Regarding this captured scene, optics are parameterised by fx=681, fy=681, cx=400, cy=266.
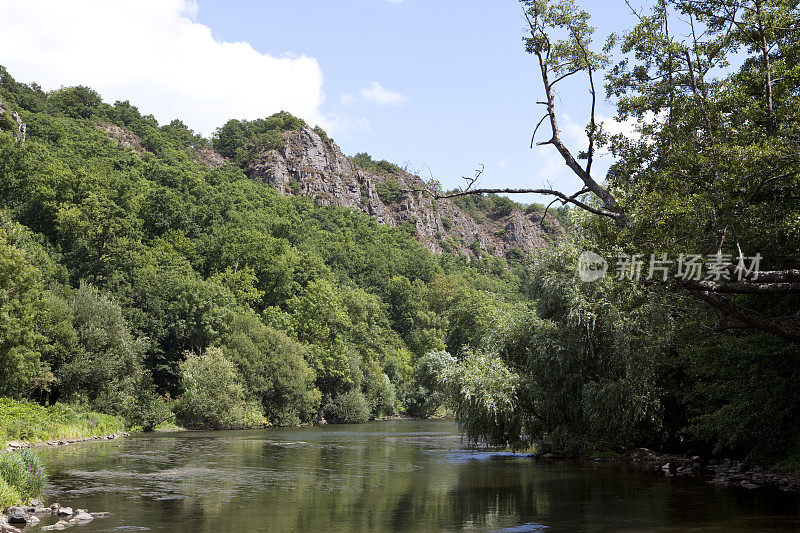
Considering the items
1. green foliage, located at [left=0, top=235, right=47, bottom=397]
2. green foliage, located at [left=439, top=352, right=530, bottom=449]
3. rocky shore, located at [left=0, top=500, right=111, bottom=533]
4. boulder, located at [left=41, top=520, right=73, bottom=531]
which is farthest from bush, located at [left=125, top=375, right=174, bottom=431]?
boulder, located at [left=41, top=520, right=73, bottom=531]

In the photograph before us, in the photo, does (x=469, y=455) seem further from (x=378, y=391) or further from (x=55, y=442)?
(x=378, y=391)

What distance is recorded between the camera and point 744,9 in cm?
1898

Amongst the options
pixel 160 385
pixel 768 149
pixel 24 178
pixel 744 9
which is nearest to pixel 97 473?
pixel 768 149

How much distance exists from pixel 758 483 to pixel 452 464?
45.5ft

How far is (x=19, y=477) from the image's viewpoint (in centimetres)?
1925

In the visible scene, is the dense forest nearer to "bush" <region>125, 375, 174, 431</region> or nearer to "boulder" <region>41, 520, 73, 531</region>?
"bush" <region>125, 375, 174, 431</region>

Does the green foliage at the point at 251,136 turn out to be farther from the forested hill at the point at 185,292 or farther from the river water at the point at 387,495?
the river water at the point at 387,495

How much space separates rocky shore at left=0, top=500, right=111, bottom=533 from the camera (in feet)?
53.0

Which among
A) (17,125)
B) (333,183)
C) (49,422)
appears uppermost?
(333,183)

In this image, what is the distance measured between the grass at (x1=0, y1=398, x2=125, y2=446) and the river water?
2.45 metres

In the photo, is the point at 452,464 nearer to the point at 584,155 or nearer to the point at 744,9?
the point at 584,155

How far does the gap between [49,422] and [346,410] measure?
41.1 m

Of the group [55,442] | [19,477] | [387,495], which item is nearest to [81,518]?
[19,477]

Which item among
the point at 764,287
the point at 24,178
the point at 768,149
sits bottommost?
the point at 764,287
